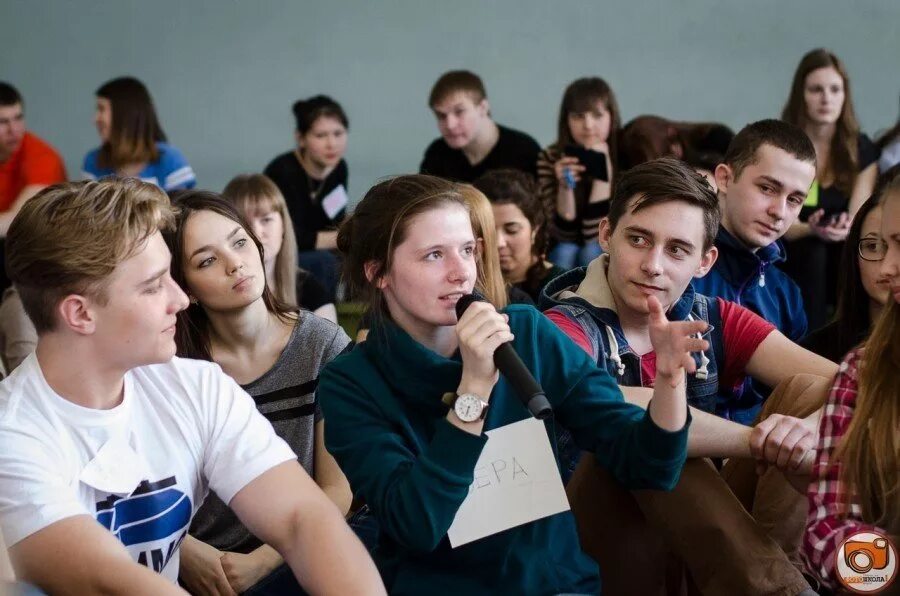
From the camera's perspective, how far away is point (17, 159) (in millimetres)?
4891

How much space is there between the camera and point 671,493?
173 cm

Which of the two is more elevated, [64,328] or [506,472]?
[64,328]

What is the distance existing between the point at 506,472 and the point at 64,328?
2.15ft

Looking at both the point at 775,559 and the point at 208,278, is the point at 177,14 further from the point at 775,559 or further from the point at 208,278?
the point at 775,559

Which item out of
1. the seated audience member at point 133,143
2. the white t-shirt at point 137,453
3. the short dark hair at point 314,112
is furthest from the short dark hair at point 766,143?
the seated audience member at point 133,143

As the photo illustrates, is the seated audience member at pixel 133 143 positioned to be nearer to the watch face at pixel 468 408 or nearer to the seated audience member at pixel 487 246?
the seated audience member at pixel 487 246

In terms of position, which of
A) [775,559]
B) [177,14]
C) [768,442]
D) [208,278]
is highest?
[177,14]

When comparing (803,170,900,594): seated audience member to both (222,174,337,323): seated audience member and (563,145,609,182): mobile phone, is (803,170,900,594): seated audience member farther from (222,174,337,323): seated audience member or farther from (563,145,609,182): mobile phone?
(563,145,609,182): mobile phone

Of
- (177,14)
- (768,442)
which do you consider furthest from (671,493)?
(177,14)

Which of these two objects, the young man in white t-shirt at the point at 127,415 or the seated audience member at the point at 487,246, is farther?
the seated audience member at the point at 487,246

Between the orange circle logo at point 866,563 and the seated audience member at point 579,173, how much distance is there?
8.78 ft

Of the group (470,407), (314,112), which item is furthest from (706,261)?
(314,112)

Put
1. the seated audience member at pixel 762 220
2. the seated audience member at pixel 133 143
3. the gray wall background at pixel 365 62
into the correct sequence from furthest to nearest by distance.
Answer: the gray wall background at pixel 365 62, the seated audience member at pixel 133 143, the seated audience member at pixel 762 220

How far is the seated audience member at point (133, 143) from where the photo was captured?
15.4 ft
